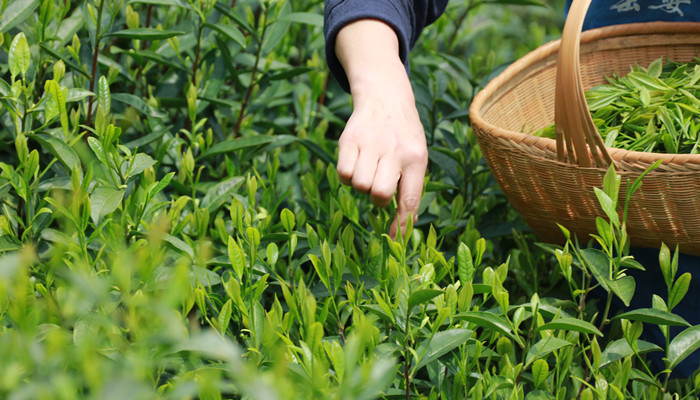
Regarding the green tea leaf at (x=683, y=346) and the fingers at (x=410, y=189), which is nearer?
the green tea leaf at (x=683, y=346)

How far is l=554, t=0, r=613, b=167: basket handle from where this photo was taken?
3.02 ft

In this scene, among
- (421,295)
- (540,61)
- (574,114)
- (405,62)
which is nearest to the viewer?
(421,295)

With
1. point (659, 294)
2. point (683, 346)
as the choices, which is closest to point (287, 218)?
point (683, 346)

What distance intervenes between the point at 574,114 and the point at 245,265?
52 centimetres

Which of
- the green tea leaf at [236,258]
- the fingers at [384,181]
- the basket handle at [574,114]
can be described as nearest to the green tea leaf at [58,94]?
the green tea leaf at [236,258]

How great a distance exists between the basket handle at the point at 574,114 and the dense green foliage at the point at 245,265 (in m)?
0.12

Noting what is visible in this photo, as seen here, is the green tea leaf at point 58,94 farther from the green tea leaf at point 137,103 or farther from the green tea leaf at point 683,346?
the green tea leaf at point 683,346

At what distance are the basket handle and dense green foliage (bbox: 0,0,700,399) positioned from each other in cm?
12

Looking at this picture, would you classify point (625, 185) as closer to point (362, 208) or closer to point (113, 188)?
point (362, 208)

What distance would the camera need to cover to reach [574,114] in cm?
92

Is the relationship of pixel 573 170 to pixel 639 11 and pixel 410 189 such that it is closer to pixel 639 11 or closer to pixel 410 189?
pixel 410 189

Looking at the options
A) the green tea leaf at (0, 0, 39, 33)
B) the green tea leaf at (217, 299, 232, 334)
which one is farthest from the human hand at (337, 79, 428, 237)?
the green tea leaf at (0, 0, 39, 33)

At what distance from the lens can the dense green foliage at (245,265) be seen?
52cm

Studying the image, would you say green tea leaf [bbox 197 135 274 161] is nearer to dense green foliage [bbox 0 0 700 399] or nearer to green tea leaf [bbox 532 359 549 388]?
dense green foliage [bbox 0 0 700 399]
